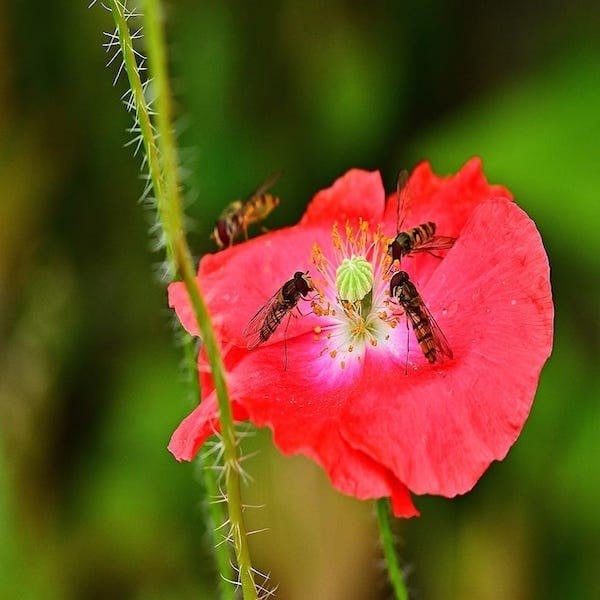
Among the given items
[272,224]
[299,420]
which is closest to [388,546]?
[299,420]

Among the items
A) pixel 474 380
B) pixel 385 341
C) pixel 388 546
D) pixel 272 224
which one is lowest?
pixel 388 546

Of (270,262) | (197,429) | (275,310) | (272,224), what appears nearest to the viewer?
(197,429)

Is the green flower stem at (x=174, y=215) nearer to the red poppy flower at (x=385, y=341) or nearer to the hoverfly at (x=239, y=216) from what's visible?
the red poppy flower at (x=385, y=341)

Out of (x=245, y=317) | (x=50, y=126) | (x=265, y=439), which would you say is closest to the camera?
(x=245, y=317)

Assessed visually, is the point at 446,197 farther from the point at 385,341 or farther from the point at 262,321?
the point at 262,321

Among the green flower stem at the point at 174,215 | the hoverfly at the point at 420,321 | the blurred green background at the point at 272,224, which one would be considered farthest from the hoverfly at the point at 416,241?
the blurred green background at the point at 272,224

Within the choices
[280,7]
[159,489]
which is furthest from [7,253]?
[280,7]

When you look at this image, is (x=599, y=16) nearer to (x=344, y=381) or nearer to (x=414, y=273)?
(x=414, y=273)
